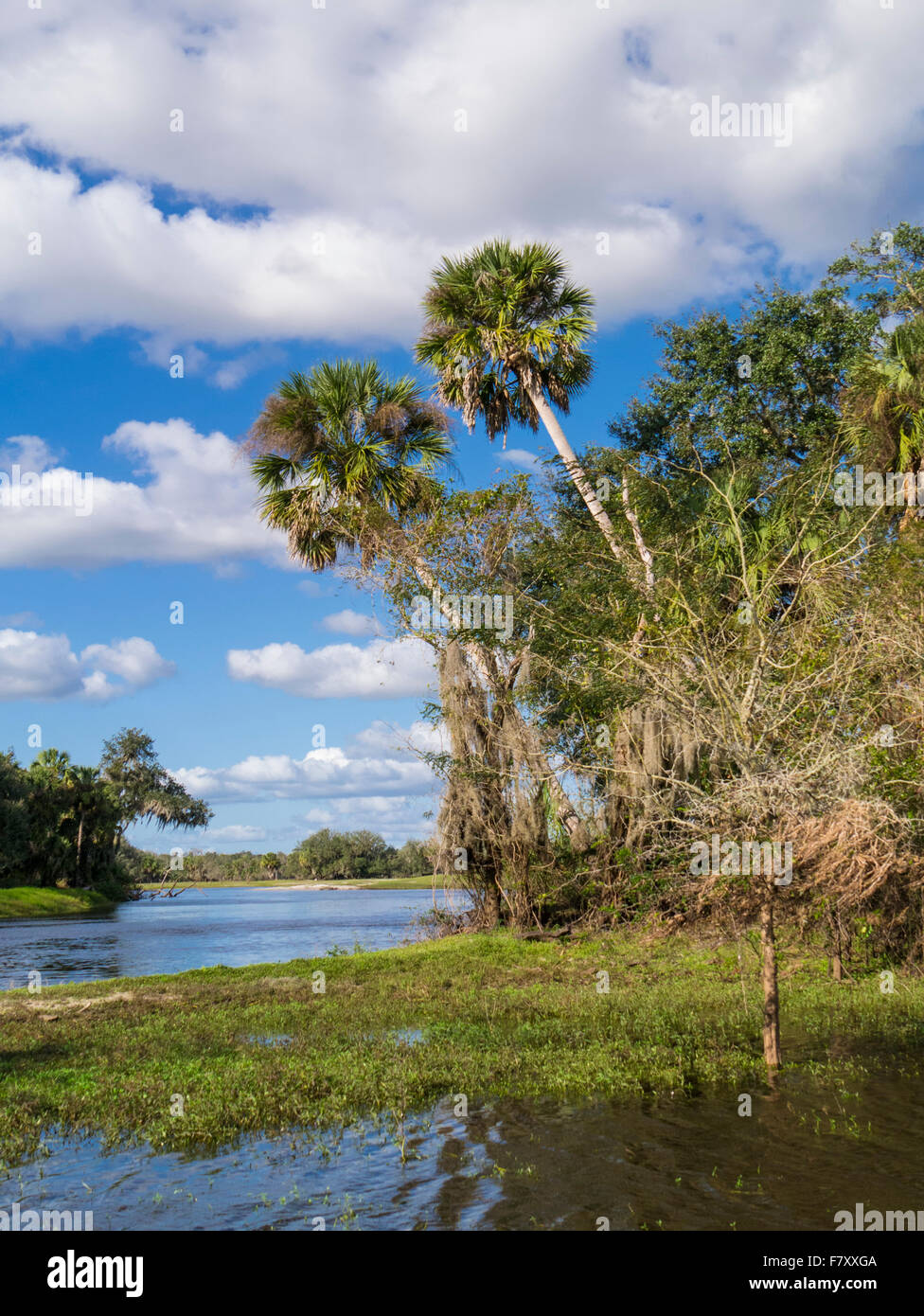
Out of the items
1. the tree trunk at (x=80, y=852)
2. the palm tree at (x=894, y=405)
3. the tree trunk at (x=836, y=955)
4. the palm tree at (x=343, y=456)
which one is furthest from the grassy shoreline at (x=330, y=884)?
the tree trunk at (x=836, y=955)

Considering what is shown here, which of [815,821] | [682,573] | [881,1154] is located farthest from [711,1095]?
[682,573]

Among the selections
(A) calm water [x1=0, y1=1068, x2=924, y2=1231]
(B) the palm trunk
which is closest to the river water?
(A) calm water [x1=0, y1=1068, x2=924, y2=1231]

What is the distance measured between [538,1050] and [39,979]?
14718mm

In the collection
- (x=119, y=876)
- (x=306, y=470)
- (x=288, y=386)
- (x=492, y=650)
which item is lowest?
(x=119, y=876)

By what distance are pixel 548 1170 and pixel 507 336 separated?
2257 cm

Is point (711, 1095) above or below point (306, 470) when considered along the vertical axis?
below

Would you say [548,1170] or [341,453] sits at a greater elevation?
[341,453]

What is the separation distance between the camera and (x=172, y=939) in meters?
36.8

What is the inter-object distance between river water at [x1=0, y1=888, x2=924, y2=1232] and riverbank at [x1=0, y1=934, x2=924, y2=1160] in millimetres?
516

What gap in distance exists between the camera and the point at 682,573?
757 inches
